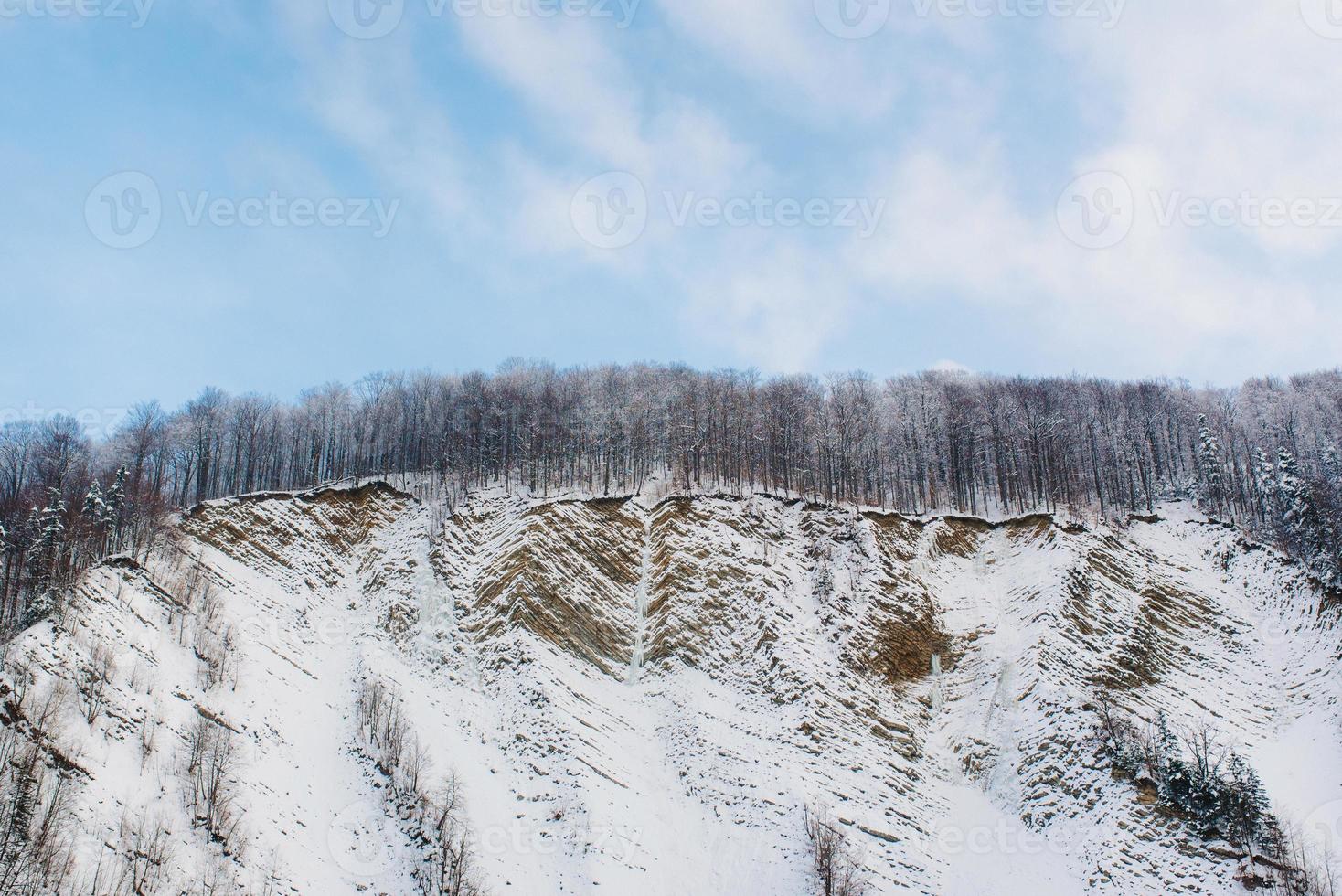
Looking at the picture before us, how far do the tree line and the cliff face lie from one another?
6.77m

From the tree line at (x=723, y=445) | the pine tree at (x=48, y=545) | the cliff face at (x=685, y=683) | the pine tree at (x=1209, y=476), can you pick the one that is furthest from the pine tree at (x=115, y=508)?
the pine tree at (x=1209, y=476)

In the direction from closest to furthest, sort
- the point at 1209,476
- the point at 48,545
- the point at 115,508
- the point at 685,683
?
the point at 48,545
the point at 685,683
the point at 115,508
the point at 1209,476

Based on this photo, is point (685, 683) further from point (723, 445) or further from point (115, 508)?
point (115, 508)

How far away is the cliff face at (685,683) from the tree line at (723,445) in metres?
6.77

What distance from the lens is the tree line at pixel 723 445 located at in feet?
201

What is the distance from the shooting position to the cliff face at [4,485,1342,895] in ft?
99.8

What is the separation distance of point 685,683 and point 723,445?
81.5ft

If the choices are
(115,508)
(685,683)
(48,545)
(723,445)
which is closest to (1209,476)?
(723,445)

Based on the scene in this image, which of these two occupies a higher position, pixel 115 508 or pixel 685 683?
pixel 115 508

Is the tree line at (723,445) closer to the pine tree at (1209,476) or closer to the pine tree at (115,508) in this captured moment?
the pine tree at (1209,476)

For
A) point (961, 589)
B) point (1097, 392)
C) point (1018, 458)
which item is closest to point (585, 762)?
point (961, 589)

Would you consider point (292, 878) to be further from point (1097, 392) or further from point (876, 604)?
point (1097, 392)

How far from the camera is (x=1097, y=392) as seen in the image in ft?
253

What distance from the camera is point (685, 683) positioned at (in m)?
42.4
